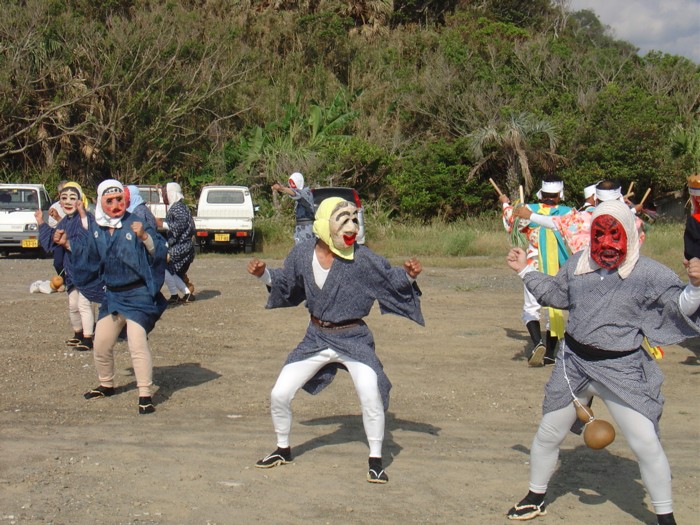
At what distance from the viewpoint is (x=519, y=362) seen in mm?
9625

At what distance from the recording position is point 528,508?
16.8ft

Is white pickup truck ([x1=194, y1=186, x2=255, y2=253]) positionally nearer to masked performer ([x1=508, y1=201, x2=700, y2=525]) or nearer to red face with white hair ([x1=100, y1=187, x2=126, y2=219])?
red face with white hair ([x1=100, y1=187, x2=126, y2=219])

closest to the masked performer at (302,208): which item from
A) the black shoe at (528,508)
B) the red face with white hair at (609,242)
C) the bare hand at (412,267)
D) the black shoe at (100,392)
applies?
the black shoe at (100,392)

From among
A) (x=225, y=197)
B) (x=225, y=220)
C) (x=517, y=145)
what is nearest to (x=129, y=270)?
(x=225, y=220)

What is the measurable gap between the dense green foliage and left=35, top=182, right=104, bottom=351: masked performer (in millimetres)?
16948

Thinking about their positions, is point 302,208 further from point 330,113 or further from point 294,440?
point 330,113

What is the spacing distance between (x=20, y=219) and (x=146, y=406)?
15.1 metres

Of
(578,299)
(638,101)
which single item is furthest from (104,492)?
(638,101)

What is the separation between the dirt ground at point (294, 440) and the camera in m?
5.33

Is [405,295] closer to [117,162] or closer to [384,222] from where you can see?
[384,222]

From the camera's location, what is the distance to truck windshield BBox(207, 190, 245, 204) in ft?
77.4

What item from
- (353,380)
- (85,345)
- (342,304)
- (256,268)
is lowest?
(85,345)

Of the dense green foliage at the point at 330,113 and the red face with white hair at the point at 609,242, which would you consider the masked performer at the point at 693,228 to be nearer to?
the red face with white hair at the point at 609,242

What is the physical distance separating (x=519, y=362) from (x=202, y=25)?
27961 millimetres
